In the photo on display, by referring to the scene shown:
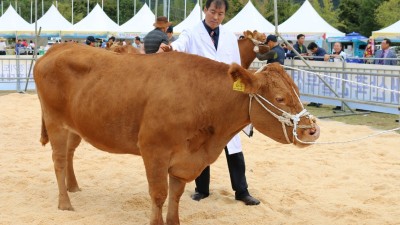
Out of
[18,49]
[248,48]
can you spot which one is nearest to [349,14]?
[18,49]

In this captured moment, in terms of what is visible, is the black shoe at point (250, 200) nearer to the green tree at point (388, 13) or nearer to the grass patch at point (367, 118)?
the grass patch at point (367, 118)

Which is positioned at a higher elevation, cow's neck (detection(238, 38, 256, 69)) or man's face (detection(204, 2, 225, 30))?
man's face (detection(204, 2, 225, 30))

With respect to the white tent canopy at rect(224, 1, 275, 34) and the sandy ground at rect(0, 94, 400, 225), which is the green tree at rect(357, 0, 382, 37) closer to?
the white tent canopy at rect(224, 1, 275, 34)

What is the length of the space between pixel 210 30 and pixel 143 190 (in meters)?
2.03

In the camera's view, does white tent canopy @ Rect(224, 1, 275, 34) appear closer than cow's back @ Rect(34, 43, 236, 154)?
No

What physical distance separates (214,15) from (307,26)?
23.9 m

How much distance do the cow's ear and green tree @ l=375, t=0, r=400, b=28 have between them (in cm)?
4488

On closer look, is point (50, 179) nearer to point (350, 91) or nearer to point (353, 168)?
point (353, 168)

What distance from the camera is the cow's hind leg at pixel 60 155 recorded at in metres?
5.70

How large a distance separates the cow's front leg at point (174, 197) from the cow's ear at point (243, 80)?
3.77 feet

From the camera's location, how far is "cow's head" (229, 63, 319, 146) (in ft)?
13.9

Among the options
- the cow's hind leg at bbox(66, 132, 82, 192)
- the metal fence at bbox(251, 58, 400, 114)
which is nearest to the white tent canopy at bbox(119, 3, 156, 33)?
the metal fence at bbox(251, 58, 400, 114)

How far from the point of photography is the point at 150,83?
15.5ft

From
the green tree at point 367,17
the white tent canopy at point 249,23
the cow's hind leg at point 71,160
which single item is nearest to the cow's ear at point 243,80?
the cow's hind leg at point 71,160
